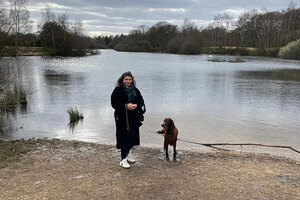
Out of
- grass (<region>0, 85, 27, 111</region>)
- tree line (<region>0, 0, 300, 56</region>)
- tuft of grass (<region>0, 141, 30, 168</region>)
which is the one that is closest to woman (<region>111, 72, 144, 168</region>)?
tuft of grass (<region>0, 141, 30, 168</region>)

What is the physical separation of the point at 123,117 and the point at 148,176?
1.18 m

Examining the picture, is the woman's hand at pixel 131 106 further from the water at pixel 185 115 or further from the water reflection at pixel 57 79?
the water reflection at pixel 57 79

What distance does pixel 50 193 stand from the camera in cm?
421

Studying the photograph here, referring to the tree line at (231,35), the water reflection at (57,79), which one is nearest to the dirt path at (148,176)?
the water reflection at (57,79)

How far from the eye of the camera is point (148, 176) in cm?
496

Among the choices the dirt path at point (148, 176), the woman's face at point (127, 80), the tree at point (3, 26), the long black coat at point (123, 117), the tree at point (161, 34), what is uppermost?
the tree at point (161, 34)

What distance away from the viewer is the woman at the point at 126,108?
4.84 m

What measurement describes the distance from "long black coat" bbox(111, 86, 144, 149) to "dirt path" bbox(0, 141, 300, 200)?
23.3 inches

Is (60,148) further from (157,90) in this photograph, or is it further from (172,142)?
(157,90)

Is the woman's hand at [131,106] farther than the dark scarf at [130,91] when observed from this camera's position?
No

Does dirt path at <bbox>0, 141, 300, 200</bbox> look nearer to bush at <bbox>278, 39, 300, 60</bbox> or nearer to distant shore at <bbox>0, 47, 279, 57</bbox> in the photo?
distant shore at <bbox>0, 47, 279, 57</bbox>

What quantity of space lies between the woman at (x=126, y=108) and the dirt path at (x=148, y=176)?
0.64 metres

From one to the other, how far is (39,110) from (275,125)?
32.5 ft

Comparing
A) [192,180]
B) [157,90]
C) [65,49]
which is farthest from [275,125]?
[65,49]
